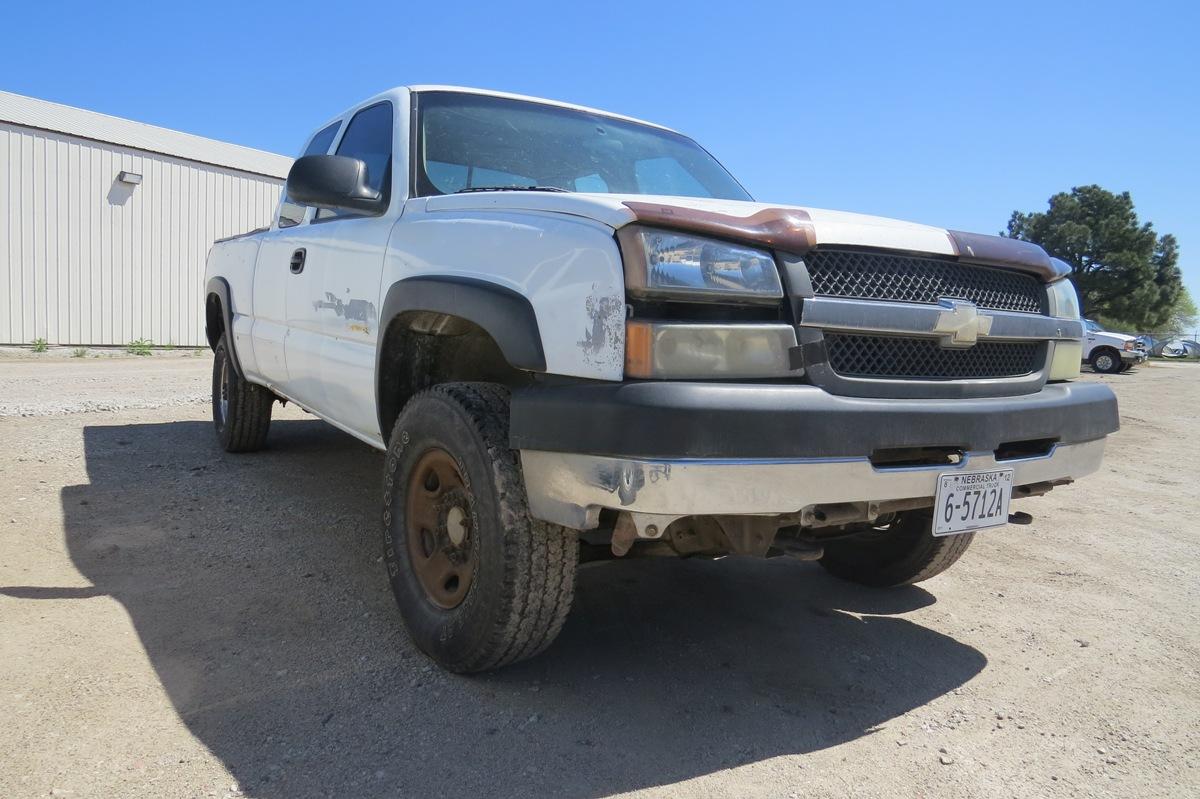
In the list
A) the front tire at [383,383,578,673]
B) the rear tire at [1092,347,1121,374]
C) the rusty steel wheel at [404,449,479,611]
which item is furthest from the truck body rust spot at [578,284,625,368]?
the rear tire at [1092,347,1121,374]

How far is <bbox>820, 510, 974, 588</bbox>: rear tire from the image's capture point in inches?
128

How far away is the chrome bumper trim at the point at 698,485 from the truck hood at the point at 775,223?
562 millimetres

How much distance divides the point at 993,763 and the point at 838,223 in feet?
4.85

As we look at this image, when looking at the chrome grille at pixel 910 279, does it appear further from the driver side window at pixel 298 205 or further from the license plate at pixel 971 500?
the driver side window at pixel 298 205

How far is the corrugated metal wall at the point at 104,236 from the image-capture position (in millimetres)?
13625

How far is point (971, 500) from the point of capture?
2.31 metres

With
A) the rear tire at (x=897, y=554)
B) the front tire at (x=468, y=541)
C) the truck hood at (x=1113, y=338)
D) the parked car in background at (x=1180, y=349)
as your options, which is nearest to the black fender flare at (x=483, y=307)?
the front tire at (x=468, y=541)

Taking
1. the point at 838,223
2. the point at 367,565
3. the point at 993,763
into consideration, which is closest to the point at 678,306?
the point at 838,223

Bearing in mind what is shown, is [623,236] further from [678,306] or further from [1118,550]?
[1118,550]

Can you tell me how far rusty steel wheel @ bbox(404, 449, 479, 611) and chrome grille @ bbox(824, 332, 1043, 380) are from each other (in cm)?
113

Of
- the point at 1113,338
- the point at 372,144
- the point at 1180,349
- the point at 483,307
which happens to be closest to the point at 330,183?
the point at 372,144

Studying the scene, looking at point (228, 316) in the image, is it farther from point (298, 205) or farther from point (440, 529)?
point (440, 529)

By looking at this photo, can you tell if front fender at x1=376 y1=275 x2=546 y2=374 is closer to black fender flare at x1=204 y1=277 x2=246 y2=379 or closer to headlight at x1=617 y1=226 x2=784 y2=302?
headlight at x1=617 y1=226 x2=784 y2=302

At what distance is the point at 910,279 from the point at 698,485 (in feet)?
3.00
